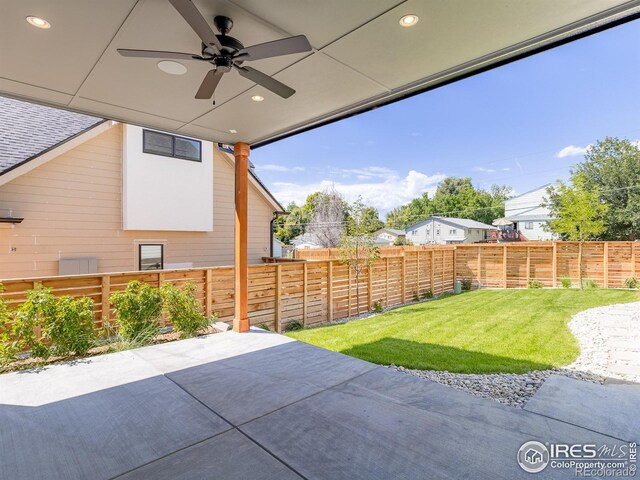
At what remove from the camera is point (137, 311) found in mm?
4602

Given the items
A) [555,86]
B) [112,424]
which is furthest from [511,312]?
[555,86]

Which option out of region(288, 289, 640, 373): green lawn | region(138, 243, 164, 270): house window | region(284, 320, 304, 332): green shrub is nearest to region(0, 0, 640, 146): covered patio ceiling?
region(288, 289, 640, 373): green lawn

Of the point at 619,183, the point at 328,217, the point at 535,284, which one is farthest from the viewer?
the point at 328,217

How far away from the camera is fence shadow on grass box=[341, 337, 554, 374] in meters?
4.35

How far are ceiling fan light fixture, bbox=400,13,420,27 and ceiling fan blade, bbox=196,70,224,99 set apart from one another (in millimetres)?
1423

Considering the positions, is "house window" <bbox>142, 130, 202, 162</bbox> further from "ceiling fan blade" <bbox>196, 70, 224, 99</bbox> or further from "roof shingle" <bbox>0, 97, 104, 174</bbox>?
"ceiling fan blade" <bbox>196, 70, 224, 99</bbox>

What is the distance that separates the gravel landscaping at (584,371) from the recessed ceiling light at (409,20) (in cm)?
345

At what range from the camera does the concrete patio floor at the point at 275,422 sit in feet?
6.55

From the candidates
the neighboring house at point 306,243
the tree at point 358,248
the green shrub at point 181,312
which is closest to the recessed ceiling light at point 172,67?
the green shrub at point 181,312

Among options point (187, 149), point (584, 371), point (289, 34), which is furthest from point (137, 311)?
point (584, 371)

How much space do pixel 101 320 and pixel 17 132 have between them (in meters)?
5.68

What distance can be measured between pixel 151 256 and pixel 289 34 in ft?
25.4

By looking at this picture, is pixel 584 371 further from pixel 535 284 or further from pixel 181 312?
pixel 535 284

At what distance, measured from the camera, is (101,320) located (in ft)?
15.8
